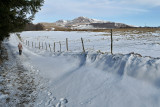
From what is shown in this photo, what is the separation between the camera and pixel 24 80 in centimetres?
695

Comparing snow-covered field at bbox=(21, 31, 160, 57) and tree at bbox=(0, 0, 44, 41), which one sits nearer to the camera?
tree at bbox=(0, 0, 44, 41)

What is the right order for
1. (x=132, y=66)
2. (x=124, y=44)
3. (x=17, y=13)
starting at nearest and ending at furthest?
(x=132, y=66) → (x=17, y=13) → (x=124, y=44)

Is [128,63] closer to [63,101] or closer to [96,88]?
[96,88]

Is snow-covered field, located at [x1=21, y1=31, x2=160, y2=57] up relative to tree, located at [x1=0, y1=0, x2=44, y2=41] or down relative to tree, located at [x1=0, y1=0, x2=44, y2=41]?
down

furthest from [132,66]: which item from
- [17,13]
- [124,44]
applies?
[124,44]

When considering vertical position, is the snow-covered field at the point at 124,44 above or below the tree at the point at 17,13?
below

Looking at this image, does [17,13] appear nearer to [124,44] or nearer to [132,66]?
[132,66]

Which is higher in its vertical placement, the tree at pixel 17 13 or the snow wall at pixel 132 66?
the tree at pixel 17 13

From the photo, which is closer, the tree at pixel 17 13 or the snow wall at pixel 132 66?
the snow wall at pixel 132 66

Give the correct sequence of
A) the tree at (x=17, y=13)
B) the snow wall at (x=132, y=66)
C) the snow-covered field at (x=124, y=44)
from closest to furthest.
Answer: the snow wall at (x=132, y=66) → the tree at (x=17, y=13) → the snow-covered field at (x=124, y=44)

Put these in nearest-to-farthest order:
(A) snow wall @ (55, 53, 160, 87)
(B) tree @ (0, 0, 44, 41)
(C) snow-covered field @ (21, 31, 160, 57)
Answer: (A) snow wall @ (55, 53, 160, 87) → (B) tree @ (0, 0, 44, 41) → (C) snow-covered field @ (21, 31, 160, 57)

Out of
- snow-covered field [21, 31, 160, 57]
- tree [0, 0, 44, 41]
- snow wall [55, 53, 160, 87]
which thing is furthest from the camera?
snow-covered field [21, 31, 160, 57]

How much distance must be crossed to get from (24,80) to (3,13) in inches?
147

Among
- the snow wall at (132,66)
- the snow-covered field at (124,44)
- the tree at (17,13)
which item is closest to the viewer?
the snow wall at (132,66)
